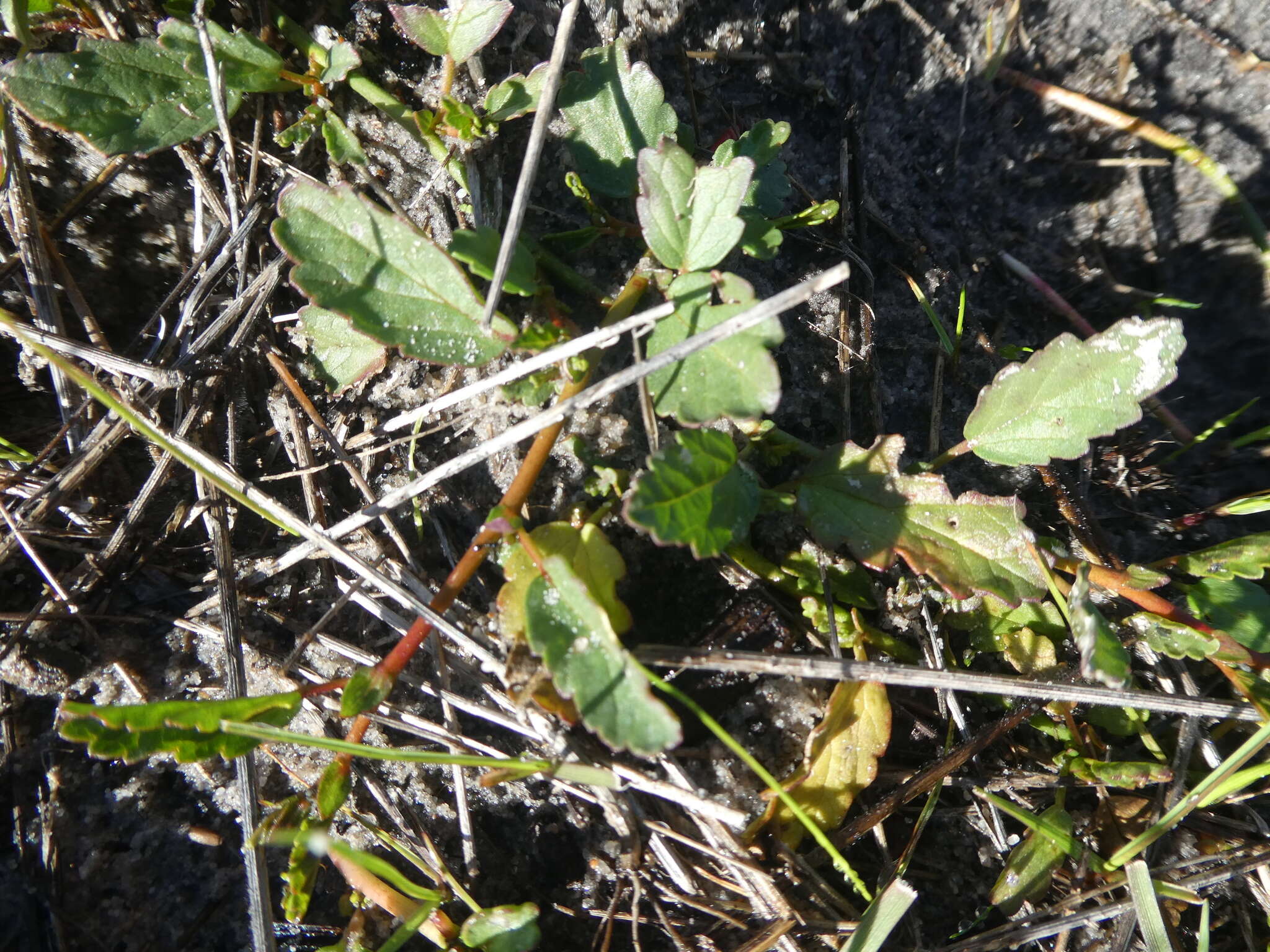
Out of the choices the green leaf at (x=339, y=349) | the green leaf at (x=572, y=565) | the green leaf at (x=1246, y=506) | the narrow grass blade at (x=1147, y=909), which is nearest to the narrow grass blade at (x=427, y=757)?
the green leaf at (x=572, y=565)

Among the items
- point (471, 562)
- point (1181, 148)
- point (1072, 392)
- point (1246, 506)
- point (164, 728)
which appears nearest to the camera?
point (164, 728)

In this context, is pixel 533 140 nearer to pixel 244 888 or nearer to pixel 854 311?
pixel 854 311

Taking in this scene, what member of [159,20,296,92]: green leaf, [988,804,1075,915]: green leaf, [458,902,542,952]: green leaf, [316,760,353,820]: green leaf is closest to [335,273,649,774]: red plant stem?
[316,760,353,820]: green leaf

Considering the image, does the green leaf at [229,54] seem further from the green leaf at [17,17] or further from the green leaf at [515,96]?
the green leaf at [515,96]

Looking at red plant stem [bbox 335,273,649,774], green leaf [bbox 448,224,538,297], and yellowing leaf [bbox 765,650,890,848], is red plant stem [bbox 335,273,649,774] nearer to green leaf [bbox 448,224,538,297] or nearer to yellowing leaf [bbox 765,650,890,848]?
green leaf [bbox 448,224,538,297]

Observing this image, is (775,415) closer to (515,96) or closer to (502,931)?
(515,96)

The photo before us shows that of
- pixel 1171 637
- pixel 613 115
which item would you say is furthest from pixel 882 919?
pixel 613 115
